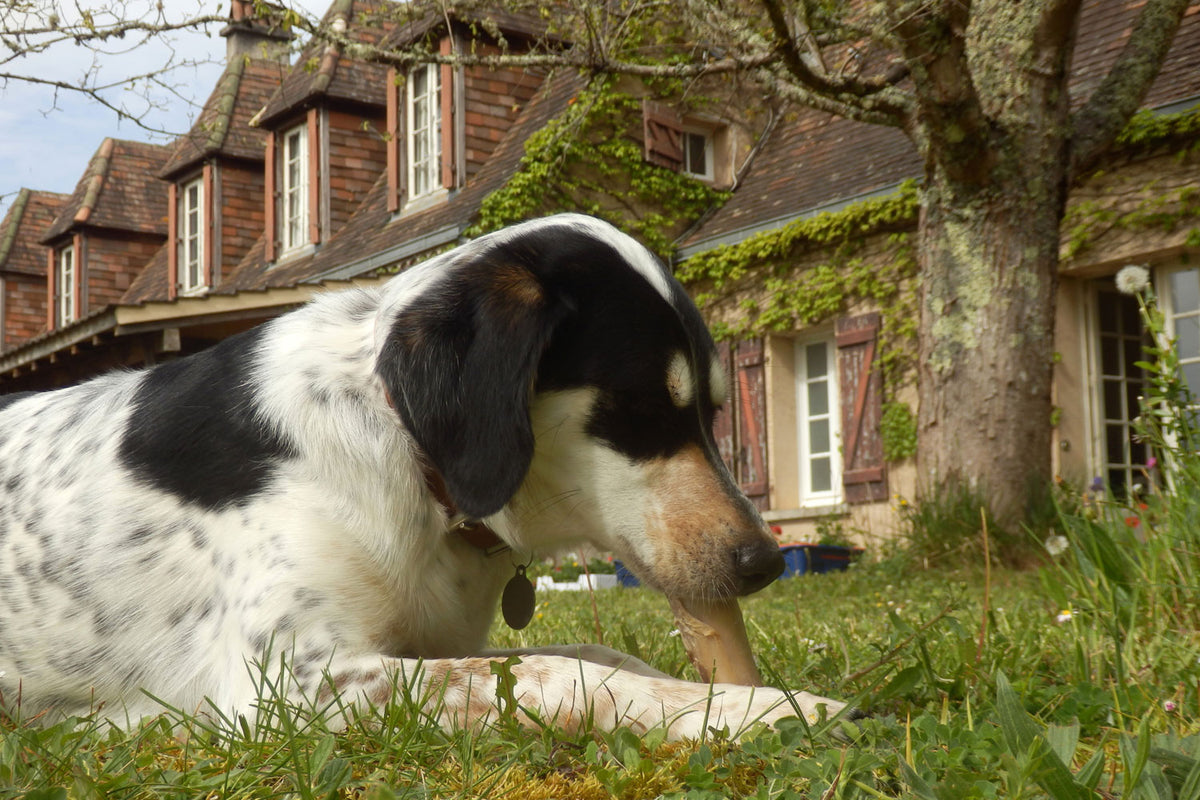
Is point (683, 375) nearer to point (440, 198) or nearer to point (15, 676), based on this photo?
point (15, 676)

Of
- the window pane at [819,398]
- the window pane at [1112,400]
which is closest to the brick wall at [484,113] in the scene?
the window pane at [819,398]

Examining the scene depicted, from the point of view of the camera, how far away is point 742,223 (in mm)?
13742

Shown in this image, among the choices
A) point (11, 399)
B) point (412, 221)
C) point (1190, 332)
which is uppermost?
point (412, 221)

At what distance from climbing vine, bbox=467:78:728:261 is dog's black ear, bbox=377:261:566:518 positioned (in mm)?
11700

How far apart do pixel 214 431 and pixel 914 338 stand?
33.2 ft

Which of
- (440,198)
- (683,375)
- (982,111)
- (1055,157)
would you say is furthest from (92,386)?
(440,198)

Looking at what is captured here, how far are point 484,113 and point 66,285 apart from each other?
13776 mm

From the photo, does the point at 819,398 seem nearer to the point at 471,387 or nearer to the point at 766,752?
the point at 471,387

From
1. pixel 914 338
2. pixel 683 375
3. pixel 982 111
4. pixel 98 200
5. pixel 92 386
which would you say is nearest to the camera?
pixel 683 375

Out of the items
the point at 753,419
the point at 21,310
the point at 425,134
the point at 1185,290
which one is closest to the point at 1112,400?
the point at 1185,290

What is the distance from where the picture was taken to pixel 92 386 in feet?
11.0

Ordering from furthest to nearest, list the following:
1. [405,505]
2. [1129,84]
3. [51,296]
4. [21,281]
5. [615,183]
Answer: [21,281] < [51,296] < [615,183] < [1129,84] < [405,505]

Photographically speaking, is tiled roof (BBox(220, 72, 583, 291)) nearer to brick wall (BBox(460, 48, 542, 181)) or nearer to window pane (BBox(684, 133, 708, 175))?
brick wall (BBox(460, 48, 542, 181))

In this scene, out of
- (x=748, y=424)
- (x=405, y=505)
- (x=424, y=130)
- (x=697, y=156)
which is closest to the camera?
(x=405, y=505)
